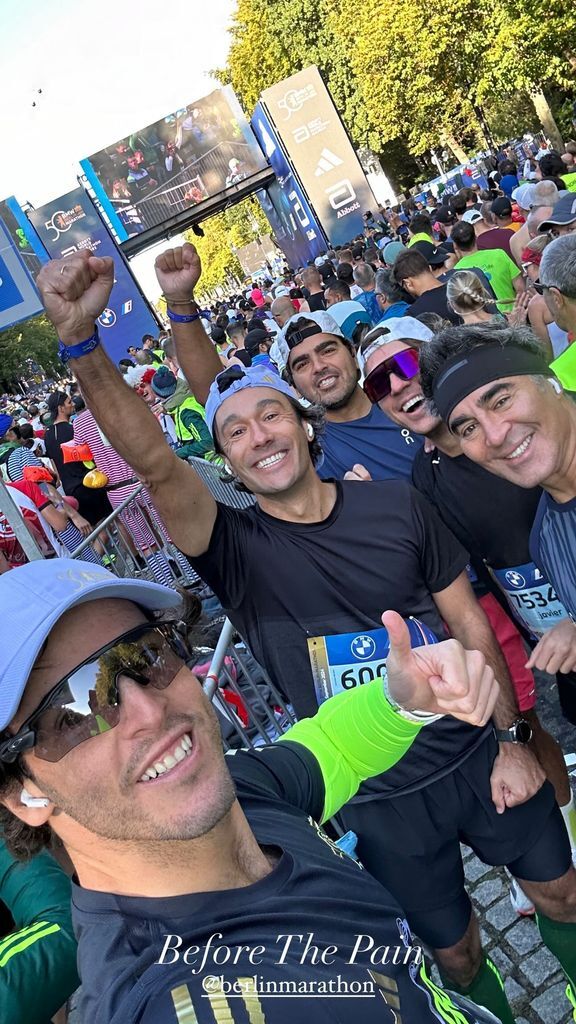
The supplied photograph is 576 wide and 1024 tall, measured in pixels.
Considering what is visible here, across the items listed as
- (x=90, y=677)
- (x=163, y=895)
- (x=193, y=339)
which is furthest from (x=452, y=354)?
(x=163, y=895)

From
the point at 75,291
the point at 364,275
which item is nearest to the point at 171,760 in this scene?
the point at 75,291

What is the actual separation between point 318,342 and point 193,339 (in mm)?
1120

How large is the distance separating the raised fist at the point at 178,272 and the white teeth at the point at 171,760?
210 centimetres

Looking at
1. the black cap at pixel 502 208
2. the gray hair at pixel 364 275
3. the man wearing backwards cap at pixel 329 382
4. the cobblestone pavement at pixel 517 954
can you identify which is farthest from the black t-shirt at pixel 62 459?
the cobblestone pavement at pixel 517 954

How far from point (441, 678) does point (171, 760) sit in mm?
685

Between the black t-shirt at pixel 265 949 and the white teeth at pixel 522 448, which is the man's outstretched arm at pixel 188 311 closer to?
the white teeth at pixel 522 448

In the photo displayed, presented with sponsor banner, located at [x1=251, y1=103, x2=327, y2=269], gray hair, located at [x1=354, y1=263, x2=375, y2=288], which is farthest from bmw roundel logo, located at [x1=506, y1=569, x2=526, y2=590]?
sponsor banner, located at [x1=251, y1=103, x2=327, y2=269]

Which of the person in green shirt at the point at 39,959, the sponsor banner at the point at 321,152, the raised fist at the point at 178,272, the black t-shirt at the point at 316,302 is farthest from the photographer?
the sponsor banner at the point at 321,152

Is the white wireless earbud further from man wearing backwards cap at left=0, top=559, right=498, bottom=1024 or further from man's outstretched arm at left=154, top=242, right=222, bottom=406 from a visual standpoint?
man's outstretched arm at left=154, top=242, right=222, bottom=406

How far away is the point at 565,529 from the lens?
251 centimetres

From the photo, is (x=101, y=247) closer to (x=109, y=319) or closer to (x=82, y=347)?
(x=109, y=319)

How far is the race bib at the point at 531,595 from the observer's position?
309cm

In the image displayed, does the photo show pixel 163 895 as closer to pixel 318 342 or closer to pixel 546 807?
pixel 546 807

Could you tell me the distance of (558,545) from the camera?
2.54 meters
